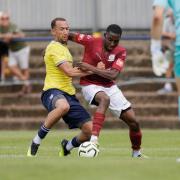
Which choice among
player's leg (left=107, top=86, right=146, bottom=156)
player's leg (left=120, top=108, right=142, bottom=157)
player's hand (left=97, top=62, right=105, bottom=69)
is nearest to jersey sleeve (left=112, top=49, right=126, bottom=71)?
player's hand (left=97, top=62, right=105, bottom=69)

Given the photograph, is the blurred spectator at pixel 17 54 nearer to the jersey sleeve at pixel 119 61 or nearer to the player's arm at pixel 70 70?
the jersey sleeve at pixel 119 61

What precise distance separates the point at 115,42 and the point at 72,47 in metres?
12.3

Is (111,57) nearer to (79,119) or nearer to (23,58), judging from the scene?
(79,119)

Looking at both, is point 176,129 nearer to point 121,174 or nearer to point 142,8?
point 142,8

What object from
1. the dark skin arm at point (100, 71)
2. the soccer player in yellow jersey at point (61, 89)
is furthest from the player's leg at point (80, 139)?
the dark skin arm at point (100, 71)

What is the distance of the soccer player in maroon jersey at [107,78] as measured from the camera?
50.7 feet

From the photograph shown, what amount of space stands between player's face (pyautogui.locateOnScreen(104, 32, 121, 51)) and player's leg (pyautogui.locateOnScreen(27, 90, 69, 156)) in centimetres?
103

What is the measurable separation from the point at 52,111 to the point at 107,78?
3.19 ft

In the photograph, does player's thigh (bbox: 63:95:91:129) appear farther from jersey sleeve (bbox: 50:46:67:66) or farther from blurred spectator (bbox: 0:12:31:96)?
blurred spectator (bbox: 0:12:31:96)

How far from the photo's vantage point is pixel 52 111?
50.5 feet

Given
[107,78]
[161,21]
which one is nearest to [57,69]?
[107,78]

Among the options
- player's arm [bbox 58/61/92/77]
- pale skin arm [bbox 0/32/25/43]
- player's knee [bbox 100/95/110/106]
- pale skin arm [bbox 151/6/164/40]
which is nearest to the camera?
pale skin arm [bbox 151/6/164/40]

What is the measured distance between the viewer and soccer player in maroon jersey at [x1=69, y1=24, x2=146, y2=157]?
15.5 m

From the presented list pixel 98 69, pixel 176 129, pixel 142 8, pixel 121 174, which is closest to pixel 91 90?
pixel 98 69
